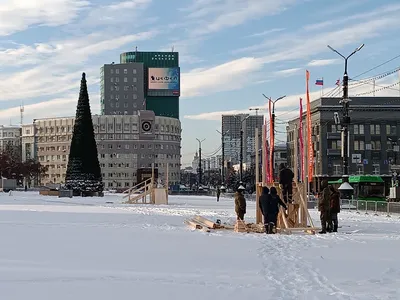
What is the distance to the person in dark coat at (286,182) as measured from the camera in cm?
2242

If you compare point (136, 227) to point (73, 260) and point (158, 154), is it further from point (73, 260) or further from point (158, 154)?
point (158, 154)

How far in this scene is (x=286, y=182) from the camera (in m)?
22.6

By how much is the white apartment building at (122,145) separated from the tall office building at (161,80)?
11.8 metres

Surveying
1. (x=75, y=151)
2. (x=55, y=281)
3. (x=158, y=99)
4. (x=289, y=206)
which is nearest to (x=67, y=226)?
(x=289, y=206)

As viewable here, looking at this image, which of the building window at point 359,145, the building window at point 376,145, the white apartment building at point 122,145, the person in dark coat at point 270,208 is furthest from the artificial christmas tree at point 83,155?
the white apartment building at point 122,145

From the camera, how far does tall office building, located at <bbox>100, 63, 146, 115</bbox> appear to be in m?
167

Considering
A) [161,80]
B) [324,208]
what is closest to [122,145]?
[161,80]

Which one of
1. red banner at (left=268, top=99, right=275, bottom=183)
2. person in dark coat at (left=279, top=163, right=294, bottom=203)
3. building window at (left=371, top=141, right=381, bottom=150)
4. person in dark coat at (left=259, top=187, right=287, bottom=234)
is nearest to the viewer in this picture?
person in dark coat at (left=259, top=187, right=287, bottom=234)

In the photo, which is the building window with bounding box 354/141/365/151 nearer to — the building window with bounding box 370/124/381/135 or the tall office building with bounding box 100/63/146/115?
the building window with bounding box 370/124/381/135

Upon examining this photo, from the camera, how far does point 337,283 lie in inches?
409

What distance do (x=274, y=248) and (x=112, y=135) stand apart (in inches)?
5484

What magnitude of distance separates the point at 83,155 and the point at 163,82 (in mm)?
115186

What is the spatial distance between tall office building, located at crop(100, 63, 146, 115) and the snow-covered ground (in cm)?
14861

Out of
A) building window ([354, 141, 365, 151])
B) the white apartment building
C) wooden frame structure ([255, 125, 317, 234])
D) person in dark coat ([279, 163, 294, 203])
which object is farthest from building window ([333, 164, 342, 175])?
person in dark coat ([279, 163, 294, 203])
